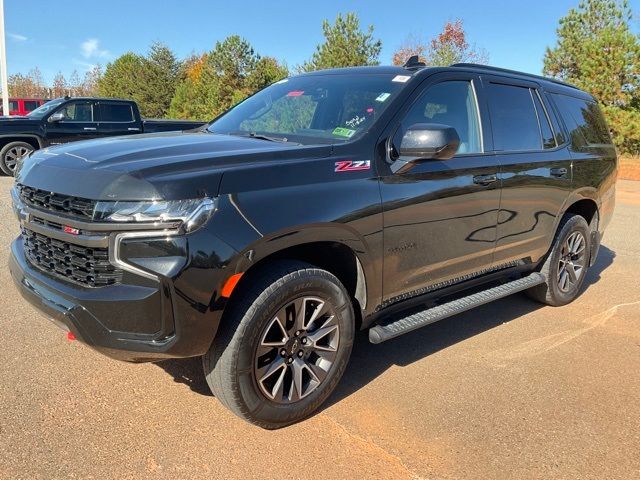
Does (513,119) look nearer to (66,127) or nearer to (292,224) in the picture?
(292,224)

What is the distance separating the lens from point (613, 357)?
417 centimetres

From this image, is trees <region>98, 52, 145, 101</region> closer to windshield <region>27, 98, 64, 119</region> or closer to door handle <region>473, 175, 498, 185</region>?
windshield <region>27, 98, 64, 119</region>

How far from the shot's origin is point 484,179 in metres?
3.93

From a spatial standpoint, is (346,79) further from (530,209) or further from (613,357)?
(613,357)

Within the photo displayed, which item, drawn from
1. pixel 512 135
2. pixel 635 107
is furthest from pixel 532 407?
pixel 635 107

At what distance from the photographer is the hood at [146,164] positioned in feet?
8.34

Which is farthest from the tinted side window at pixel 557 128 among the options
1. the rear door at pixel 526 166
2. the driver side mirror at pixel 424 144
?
the driver side mirror at pixel 424 144

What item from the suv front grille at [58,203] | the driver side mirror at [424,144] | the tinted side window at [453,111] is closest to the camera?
the suv front grille at [58,203]

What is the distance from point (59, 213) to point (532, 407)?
9.42ft

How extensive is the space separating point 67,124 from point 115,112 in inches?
46.6

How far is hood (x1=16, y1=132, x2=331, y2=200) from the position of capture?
100 inches

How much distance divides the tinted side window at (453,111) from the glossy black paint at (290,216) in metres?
0.07

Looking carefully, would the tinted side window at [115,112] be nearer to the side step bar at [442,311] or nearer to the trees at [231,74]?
the side step bar at [442,311]

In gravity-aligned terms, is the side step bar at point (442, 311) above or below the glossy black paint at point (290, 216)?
below
